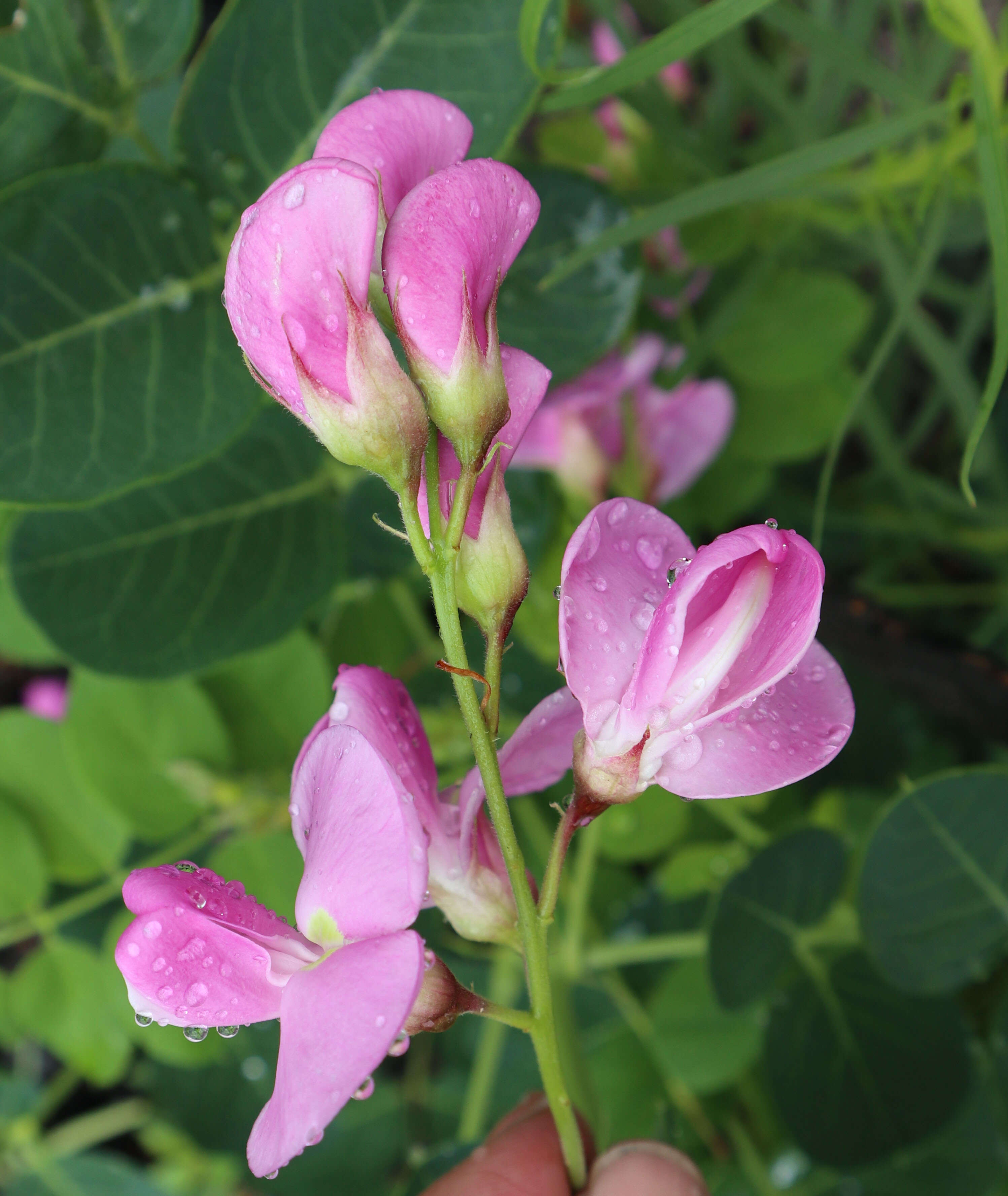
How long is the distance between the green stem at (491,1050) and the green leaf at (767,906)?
0.22 metres

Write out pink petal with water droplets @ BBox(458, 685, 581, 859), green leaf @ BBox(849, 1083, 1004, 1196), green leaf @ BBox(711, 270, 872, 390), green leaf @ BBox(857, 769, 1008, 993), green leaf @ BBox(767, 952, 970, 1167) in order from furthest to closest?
green leaf @ BBox(711, 270, 872, 390) < green leaf @ BBox(849, 1083, 1004, 1196) < green leaf @ BBox(767, 952, 970, 1167) < green leaf @ BBox(857, 769, 1008, 993) < pink petal with water droplets @ BBox(458, 685, 581, 859)

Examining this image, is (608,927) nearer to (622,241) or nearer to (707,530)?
(707,530)

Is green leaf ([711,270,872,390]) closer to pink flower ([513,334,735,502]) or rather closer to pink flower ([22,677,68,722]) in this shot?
pink flower ([513,334,735,502])

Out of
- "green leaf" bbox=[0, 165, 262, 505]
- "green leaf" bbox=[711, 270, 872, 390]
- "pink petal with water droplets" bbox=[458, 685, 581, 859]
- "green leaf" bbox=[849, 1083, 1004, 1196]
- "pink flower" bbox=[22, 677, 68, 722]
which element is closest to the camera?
"pink petal with water droplets" bbox=[458, 685, 581, 859]

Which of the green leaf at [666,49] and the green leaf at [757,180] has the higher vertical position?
the green leaf at [666,49]

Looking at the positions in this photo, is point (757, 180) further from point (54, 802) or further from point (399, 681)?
point (54, 802)

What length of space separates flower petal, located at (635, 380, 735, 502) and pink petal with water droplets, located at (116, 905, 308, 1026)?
617mm

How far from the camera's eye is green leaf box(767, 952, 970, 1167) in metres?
0.75

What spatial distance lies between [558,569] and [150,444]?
0.41 m

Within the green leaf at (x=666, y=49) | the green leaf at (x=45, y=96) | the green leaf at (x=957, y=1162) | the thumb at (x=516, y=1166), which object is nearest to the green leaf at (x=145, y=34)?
the green leaf at (x=45, y=96)

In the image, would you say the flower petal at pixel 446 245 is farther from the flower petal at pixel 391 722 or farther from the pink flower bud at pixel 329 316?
the flower petal at pixel 391 722

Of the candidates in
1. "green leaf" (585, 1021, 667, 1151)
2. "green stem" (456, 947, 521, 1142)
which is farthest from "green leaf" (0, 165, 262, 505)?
"green leaf" (585, 1021, 667, 1151)

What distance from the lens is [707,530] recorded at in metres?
1.10

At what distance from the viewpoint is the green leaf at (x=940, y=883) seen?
62 cm
